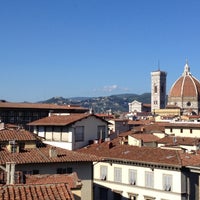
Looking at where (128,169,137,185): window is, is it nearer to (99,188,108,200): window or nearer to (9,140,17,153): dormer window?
(99,188,108,200): window

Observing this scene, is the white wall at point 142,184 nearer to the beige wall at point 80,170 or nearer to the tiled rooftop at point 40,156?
the beige wall at point 80,170

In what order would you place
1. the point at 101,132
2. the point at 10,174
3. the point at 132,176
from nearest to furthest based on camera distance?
the point at 10,174, the point at 132,176, the point at 101,132

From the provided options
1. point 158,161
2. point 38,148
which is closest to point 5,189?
point 38,148

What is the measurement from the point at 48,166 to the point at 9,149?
2.93m

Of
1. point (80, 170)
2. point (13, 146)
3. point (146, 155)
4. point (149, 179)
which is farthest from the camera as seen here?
point (146, 155)

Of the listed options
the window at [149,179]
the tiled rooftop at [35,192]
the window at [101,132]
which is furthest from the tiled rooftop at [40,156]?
the window at [101,132]

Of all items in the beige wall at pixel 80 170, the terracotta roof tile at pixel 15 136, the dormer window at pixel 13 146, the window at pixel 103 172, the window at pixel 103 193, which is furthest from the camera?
A: the window at pixel 103 172


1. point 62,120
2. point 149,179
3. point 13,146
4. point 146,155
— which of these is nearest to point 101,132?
point 62,120

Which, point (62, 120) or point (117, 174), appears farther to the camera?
point (62, 120)

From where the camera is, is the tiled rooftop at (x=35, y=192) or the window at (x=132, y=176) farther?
the window at (x=132, y=176)

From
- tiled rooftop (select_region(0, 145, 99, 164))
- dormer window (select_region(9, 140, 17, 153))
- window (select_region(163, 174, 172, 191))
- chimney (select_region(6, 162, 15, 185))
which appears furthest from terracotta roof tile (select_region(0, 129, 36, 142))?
chimney (select_region(6, 162, 15, 185))

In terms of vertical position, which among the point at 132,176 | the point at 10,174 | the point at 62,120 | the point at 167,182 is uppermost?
the point at 62,120

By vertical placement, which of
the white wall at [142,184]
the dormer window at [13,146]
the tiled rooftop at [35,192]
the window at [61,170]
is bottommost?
the white wall at [142,184]

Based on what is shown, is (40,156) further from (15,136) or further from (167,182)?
(167,182)
